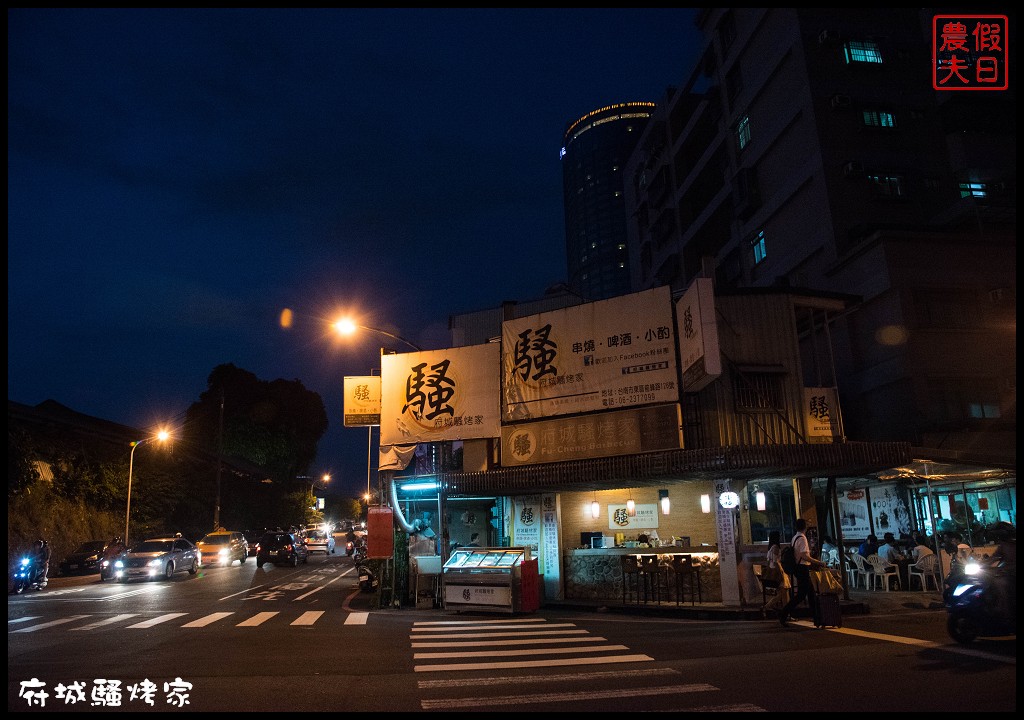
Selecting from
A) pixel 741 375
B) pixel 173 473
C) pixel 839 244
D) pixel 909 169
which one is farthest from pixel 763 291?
pixel 173 473

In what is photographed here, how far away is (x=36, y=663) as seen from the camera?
32.4 feet

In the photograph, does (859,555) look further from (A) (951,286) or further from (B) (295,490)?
(B) (295,490)

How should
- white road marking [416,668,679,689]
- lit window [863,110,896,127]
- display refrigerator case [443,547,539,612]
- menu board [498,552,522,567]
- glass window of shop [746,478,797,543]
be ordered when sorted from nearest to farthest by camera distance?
1. white road marking [416,668,679,689]
2. display refrigerator case [443,547,539,612]
3. menu board [498,552,522,567]
4. glass window of shop [746,478,797,543]
5. lit window [863,110,896,127]

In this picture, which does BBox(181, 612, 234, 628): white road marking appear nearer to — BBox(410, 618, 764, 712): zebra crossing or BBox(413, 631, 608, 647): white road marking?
BBox(410, 618, 764, 712): zebra crossing

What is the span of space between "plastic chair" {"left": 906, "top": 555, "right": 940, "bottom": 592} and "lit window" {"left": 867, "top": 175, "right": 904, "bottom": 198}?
17.3 m

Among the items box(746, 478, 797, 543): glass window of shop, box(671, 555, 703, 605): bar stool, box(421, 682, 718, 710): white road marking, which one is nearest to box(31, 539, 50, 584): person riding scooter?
box(671, 555, 703, 605): bar stool

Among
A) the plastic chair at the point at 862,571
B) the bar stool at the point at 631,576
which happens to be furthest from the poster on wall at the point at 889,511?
the bar stool at the point at 631,576

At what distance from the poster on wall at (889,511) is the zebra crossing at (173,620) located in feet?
60.8

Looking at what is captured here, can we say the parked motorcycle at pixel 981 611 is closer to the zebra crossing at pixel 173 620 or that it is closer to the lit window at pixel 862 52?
the zebra crossing at pixel 173 620

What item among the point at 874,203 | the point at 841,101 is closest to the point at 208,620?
the point at 874,203

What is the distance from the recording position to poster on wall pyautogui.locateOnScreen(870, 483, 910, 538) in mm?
23781

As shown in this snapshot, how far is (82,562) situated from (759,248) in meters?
36.9

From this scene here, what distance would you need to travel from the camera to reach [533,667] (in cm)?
940

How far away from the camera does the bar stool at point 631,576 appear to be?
56.0ft
